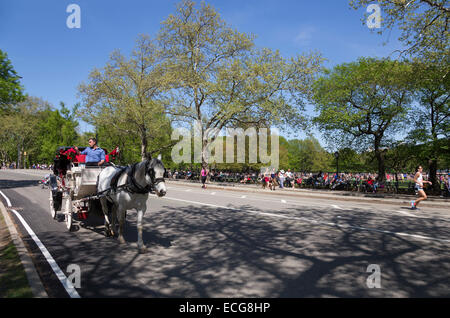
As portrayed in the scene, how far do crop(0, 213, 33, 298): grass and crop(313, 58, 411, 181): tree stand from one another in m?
22.8

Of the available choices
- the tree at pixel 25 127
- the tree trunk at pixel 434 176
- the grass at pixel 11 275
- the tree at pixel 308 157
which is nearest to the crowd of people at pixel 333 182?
the tree trunk at pixel 434 176

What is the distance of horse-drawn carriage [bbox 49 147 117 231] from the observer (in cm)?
768

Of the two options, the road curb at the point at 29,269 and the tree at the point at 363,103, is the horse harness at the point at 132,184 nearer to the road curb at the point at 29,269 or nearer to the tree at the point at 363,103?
the road curb at the point at 29,269

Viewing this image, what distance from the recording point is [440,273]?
4.91 metres

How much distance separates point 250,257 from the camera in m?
5.75

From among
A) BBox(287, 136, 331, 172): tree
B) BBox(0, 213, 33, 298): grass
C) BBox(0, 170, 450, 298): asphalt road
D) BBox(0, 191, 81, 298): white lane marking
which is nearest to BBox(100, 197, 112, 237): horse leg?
BBox(0, 170, 450, 298): asphalt road

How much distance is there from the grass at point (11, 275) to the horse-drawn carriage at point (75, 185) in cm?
183

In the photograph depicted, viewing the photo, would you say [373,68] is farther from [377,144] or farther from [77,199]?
[77,199]

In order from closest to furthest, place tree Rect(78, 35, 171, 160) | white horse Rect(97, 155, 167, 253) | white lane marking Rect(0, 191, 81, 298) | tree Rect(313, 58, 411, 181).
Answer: white lane marking Rect(0, 191, 81, 298), white horse Rect(97, 155, 167, 253), tree Rect(313, 58, 411, 181), tree Rect(78, 35, 171, 160)

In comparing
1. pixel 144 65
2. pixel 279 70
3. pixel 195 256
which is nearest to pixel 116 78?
pixel 144 65

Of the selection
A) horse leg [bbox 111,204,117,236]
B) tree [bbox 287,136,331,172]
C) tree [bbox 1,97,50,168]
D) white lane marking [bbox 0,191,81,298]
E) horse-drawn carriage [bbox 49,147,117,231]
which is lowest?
white lane marking [bbox 0,191,81,298]

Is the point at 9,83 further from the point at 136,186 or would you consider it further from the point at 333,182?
the point at 333,182

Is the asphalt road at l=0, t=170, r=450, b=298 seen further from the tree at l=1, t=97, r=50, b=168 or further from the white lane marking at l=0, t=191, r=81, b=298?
the tree at l=1, t=97, r=50, b=168
